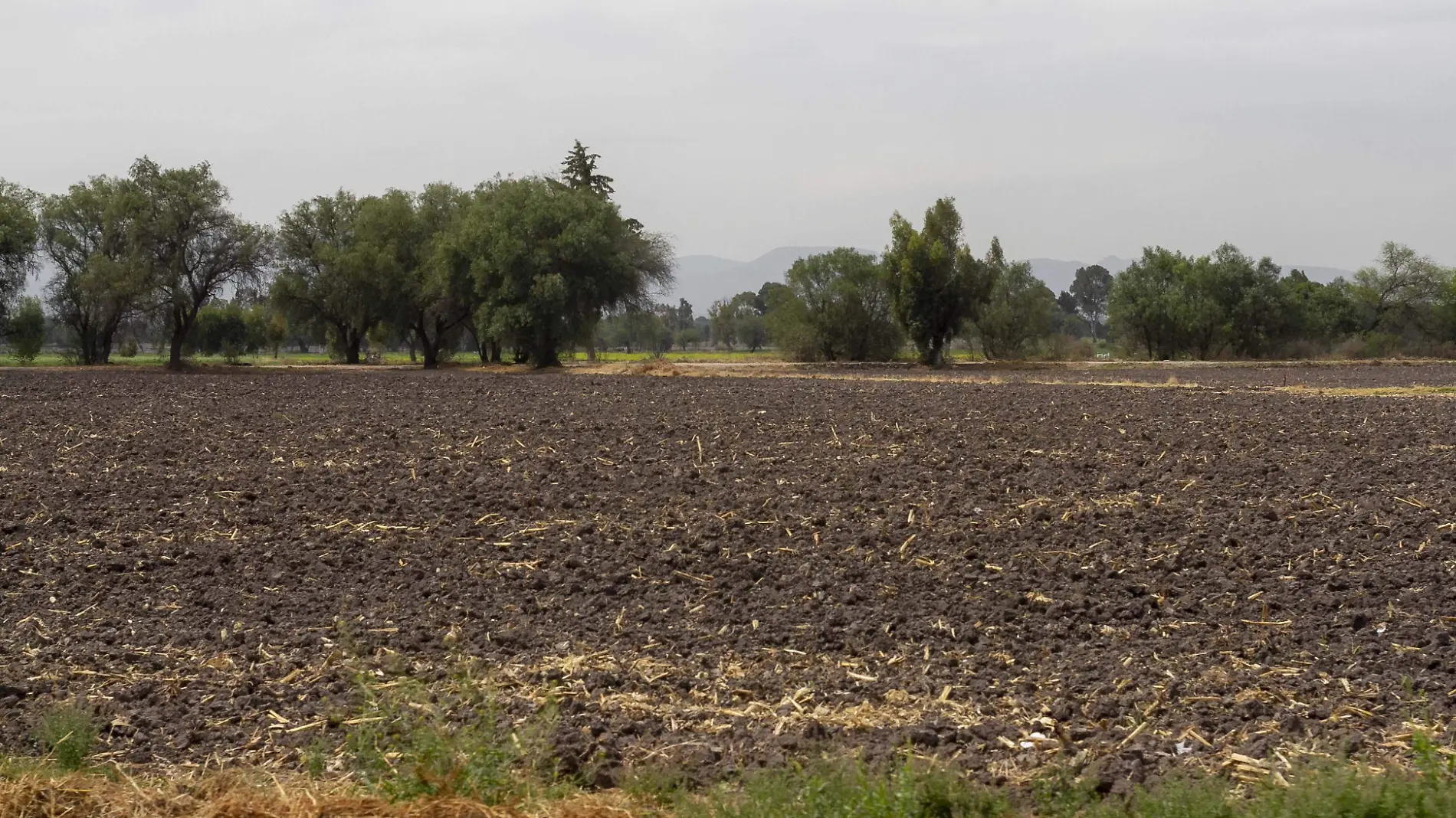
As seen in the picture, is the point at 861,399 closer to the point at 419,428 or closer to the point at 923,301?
the point at 419,428

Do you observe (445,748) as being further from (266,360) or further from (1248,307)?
(266,360)

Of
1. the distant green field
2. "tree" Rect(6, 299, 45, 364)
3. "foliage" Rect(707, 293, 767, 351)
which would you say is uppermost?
"foliage" Rect(707, 293, 767, 351)

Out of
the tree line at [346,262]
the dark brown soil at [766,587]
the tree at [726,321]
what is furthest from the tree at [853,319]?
the tree at [726,321]

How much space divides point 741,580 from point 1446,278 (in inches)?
3441

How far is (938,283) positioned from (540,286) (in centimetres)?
2187

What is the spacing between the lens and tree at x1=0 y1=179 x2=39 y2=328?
52.3m

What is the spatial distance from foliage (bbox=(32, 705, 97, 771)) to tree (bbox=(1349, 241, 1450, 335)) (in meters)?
88.4

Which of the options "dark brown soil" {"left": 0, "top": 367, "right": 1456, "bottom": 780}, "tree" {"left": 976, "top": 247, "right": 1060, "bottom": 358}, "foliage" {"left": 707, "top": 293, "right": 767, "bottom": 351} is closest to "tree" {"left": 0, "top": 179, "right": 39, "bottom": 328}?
"dark brown soil" {"left": 0, "top": 367, "right": 1456, "bottom": 780}

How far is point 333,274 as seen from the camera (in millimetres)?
67250

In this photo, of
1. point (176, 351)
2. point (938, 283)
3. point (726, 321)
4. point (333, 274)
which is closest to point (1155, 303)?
point (938, 283)

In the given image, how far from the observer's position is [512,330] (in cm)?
5747

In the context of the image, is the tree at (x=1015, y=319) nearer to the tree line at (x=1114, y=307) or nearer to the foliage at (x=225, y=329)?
the tree line at (x=1114, y=307)

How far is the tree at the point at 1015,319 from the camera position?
7438cm

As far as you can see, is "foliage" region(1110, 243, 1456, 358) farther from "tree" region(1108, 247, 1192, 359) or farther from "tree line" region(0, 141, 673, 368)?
"tree line" region(0, 141, 673, 368)
